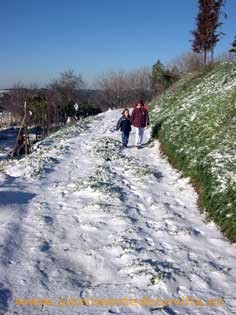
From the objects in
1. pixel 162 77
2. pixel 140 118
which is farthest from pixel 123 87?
pixel 140 118

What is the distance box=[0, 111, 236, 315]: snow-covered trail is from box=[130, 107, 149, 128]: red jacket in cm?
344

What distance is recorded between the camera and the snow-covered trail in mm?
4617

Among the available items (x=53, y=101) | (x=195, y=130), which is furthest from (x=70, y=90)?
(x=195, y=130)

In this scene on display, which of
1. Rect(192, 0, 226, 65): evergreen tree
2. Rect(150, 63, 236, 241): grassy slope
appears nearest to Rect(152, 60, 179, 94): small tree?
Rect(192, 0, 226, 65): evergreen tree

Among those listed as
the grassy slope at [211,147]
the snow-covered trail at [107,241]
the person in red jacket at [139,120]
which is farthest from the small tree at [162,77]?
the snow-covered trail at [107,241]

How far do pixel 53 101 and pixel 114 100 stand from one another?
13.9 metres

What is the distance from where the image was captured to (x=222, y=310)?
14.2 ft

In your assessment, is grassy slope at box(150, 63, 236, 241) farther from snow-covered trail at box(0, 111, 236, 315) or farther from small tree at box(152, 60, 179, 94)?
small tree at box(152, 60, 179, 94)

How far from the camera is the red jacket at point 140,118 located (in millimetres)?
13616

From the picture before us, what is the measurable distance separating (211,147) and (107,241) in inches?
210

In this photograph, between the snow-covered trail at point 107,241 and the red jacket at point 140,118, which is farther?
the red jacket at point 140,118

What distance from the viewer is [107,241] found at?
604 centimetres

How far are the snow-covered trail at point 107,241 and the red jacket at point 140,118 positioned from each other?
344cm

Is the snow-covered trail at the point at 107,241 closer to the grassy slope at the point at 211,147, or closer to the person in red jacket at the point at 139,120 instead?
the grassy slope at the point at 211,147
